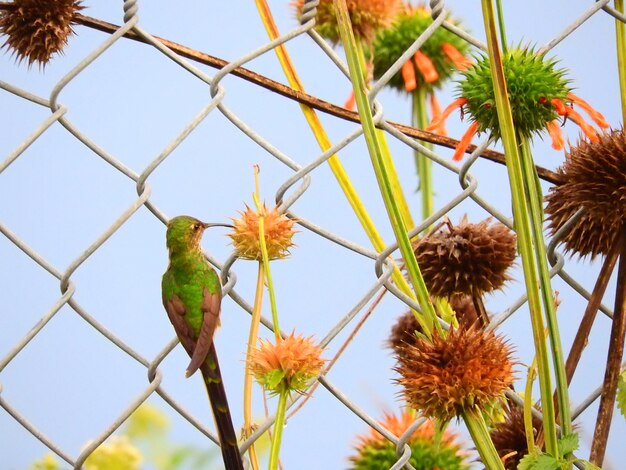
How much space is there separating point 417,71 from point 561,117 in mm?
981

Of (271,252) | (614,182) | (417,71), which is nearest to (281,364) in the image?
(271,252)

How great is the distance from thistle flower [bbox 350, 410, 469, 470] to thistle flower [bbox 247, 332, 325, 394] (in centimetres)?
47

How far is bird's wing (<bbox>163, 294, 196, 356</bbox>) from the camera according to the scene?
123cm

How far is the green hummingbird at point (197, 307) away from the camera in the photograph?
117 cm

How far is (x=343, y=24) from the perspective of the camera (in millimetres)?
947

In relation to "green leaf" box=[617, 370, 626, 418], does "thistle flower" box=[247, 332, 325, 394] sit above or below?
above

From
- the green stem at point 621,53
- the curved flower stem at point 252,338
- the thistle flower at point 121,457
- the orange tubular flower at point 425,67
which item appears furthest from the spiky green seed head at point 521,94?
the orange tubular flower at point 425,67

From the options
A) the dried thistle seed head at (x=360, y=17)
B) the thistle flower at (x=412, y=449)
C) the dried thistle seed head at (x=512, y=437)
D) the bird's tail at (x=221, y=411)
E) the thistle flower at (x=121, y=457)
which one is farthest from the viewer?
the dried thistle seed head at (x=360, y=17)

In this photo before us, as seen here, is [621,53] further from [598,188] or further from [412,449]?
[412,449]

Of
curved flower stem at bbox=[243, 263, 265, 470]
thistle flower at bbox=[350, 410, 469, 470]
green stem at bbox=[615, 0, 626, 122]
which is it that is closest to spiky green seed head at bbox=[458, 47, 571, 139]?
green stem at bbox=[615, 0, 626, 122]

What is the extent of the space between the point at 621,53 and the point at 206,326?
2.04 feet

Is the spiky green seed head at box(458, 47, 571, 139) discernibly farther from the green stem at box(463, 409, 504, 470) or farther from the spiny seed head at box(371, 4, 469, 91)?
the spiny seed head at box(371, 4, 469, 91)

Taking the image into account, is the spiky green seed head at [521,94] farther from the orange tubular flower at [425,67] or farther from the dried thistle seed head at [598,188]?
the orange tubular flower at [425,67]

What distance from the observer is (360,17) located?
6.37ft
